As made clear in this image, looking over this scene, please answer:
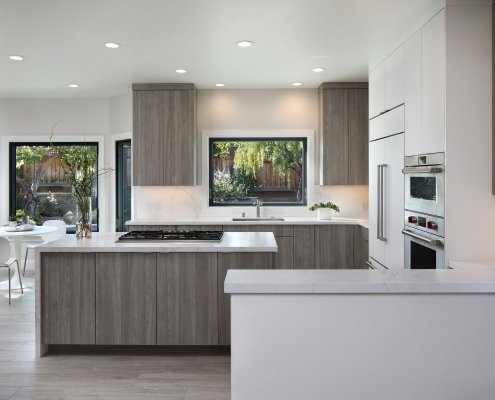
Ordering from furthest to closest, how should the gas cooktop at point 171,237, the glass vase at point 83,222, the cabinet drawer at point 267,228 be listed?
the cabinet drawer at point 267,228 → the glass vase at point 83,222 → the gas cooktop at point 171,237

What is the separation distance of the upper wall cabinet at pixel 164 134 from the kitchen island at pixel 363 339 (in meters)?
4.52

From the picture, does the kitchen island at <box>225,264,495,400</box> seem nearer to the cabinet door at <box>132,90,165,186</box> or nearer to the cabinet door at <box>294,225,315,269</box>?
the cabinet door at <box>294,225,315,269</box>

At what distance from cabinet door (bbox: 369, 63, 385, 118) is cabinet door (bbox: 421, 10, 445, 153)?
42.3 inches

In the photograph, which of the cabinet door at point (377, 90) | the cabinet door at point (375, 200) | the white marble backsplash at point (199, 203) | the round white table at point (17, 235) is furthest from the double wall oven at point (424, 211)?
the round white table at point (17, 235)

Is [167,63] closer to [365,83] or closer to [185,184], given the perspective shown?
[185,184]

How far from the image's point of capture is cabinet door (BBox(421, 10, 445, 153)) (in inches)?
136

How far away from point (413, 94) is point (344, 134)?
2311 millimetres

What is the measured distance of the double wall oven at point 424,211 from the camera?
138 inches

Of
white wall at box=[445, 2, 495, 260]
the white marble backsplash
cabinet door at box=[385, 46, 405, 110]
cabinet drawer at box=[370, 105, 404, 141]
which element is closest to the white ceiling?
cabinet door at box=[385, 46, 405, 110]

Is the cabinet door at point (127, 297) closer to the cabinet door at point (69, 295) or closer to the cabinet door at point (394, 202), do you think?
the cabinet door at point (69, 295)

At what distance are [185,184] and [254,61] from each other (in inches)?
72.6

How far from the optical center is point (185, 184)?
6.39 metres

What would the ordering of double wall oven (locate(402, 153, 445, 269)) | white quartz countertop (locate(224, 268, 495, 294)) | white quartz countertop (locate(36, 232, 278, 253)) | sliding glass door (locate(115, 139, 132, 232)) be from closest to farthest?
white quartz countertop (locate(224, 268, 495, 294)), double wall oven (locate(402, 153, 445, 269)), white quartz countertop (locate(36, 232, 278, 253)), sliding glass door (locate(115, 139, 132, 232))

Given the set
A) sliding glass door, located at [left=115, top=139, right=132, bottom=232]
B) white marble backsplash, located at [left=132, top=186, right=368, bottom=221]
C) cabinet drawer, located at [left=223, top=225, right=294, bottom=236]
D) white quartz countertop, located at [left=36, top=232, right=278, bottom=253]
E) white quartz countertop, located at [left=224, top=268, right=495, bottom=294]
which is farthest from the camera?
sliding glass door, located at [left=115, top=139, right=132, bottom=232]
